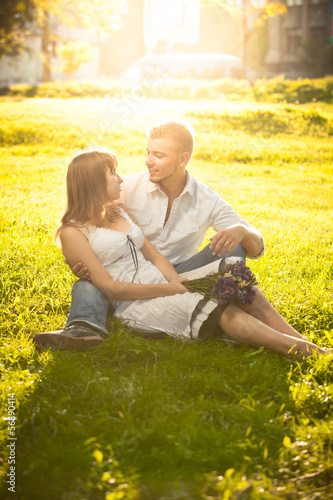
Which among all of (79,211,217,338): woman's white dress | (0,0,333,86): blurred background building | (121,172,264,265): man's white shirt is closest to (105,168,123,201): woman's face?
(79,211,217,338): woman's white dress

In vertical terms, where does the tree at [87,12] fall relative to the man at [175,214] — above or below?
above

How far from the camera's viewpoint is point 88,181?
4188mm

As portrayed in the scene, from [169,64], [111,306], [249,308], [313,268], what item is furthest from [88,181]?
[169,64]

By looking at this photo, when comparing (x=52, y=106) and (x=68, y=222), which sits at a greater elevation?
(x=52, y=106)

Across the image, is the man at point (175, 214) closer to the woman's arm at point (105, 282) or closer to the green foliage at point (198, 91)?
the woman's arm at point (105, 282)

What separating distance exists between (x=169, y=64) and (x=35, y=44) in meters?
12.9

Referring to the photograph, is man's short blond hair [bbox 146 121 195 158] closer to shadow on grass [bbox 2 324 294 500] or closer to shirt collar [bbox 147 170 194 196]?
shirt collar [bbox 147 170 194 196]

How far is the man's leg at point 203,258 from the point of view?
4.26 m

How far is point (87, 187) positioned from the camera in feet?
13.8

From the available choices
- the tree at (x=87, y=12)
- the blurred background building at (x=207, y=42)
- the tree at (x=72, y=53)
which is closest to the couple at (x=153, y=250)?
the tree at (x=87, y=12)

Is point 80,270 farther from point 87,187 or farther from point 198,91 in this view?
point 198,91

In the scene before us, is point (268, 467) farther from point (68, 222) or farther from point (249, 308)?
point (68, 222)

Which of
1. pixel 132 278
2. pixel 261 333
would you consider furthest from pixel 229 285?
pixel 132 278

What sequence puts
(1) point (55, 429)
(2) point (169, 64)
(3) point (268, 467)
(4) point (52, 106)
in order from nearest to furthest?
1. (3) point (268, 467)
2. (1) point (55, 429)
3. (4) point (52, 106)
4. (2) point (169, 64)
